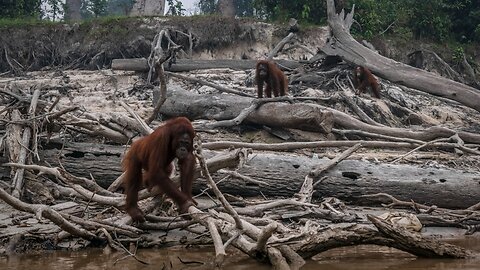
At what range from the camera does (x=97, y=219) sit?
7.69 metres

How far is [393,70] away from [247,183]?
20.0 ft

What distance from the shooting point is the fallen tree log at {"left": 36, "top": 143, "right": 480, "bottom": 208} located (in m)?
9.32

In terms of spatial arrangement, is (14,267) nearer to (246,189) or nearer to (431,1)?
(246,189)

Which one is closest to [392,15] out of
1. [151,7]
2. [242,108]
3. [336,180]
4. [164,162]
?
Answer: [151,7]

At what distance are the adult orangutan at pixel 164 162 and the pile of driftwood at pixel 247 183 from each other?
0.67 ft

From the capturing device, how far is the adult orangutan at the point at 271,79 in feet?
46.4

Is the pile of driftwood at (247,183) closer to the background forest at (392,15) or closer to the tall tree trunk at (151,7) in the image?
the background forest at (392,15)

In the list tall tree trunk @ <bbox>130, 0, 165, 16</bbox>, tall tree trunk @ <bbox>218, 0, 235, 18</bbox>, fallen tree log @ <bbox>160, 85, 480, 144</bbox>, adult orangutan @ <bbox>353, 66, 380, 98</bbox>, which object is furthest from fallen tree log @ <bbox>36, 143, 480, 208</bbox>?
tall tree trunk @ <bbox>218, 0, 235, 18</bbox>

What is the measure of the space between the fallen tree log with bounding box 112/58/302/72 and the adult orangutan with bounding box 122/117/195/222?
30.1 ft

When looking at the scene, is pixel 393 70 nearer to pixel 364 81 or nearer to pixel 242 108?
pixel 364 81

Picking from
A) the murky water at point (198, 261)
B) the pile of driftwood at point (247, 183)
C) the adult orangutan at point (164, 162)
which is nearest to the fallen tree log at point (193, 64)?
the pile of driftwood at point (247, 183)

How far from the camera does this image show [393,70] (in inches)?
560

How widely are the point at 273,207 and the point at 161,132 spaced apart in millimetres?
1573

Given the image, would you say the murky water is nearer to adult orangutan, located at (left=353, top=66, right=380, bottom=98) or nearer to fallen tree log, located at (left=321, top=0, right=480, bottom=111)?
fallen tree log, located at (left=321, top=0, right=480, bottom=111)
